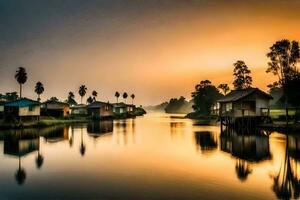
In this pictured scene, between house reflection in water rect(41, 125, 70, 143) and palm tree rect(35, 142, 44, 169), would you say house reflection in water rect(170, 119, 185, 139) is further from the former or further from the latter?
palm tree rect(35, 142, 44, 169)

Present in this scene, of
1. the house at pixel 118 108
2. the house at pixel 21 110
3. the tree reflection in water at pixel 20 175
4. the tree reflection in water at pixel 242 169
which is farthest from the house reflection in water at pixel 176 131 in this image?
the house at pixel 118 108

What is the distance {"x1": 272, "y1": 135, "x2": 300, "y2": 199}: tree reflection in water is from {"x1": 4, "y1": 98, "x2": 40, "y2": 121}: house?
53.5 metres

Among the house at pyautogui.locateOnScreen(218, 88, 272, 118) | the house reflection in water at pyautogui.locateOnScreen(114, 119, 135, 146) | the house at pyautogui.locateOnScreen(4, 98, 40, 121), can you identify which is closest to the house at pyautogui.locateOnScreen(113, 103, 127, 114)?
the house reflection in water at pyautogui.locateOnScreen(114, 119, 135, 146)

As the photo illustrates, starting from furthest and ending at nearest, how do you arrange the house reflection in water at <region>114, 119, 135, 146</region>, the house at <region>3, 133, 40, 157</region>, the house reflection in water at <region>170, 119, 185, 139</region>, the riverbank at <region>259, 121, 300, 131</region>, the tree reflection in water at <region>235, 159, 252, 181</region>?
1. the house reflection in water at <region>170, 119, 185, 139</region>
2. the riverbank at <region>259, 121, 300, 131</region>
3. the house reflection in water at <region>114, 119, 135, 146</region>
4. the house at <region>3, 133, 40, 157</region>
5. the tree reflection in water at <region>235, 159, 252, 181</region>

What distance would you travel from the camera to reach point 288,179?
63.6 ft

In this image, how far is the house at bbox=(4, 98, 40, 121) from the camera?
61959mm

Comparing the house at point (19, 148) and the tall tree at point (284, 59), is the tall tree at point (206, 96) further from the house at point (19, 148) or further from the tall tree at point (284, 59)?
the house at point (19, 148)

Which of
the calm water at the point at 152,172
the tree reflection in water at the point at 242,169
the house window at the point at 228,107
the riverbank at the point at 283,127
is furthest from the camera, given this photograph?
the house window at the point at 228,107

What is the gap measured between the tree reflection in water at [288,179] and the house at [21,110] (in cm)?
5353

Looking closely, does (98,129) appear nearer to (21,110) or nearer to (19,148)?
(21,110)

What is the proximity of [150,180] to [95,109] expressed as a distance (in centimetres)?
9131

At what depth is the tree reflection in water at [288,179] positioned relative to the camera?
16316 millimetres

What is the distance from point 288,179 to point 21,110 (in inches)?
2240

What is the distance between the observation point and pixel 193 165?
24984mm
